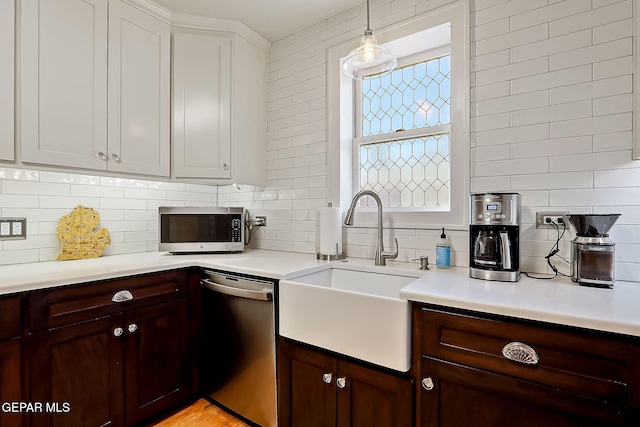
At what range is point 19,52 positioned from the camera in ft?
4.55

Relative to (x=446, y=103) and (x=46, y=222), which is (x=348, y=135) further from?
(x=46, y=222)

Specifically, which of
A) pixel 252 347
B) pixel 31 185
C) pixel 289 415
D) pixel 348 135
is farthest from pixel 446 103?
pixel 31 185

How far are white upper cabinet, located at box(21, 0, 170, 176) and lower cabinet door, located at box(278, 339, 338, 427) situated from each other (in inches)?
55.8

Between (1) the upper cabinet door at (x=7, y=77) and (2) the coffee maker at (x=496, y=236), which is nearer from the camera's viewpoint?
(2) the coffee maker at (x=496, y=236)

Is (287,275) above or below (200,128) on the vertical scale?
below

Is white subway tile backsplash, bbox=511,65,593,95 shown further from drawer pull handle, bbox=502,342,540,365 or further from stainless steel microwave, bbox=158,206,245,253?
stainless steel microwave, bbox=158,206,245,253

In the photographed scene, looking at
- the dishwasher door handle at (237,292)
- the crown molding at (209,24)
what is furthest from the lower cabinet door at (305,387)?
the crown molding at (209,24)

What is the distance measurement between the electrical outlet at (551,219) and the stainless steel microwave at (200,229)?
5.57 feet

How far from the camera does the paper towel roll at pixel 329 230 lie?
1815 mm

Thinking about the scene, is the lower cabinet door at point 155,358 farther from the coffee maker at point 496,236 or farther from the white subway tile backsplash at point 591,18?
the white subway tile backsplash at point 591,18

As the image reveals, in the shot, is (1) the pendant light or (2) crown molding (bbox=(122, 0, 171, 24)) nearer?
(1) the pendant light

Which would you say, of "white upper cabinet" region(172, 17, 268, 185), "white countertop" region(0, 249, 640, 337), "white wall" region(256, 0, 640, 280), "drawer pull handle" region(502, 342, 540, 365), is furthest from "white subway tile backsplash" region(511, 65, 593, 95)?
"white upper cabinet" region(172, 17, 268, 185)

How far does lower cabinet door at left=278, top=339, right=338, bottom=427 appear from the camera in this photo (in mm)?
1276

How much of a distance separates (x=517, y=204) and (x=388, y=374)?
850mm
